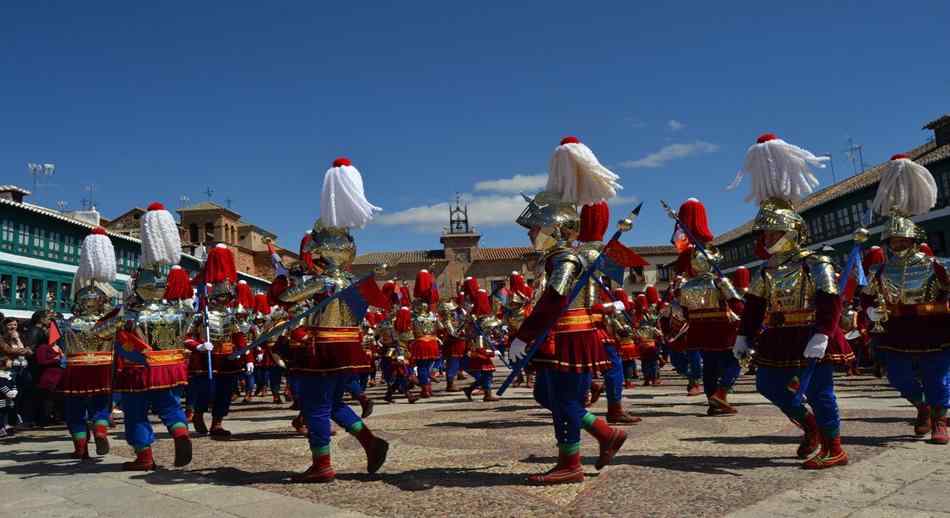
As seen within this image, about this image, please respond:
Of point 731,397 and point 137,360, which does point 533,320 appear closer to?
point 137,360

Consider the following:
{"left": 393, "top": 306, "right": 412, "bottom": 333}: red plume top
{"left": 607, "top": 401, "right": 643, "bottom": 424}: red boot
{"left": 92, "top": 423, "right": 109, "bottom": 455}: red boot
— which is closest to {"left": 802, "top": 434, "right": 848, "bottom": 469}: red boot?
{"left": 607, "top": 401, "right": 643, "bottom": 424}: red boot

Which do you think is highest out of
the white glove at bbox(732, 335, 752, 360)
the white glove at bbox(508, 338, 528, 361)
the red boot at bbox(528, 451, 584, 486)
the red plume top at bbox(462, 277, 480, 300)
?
the red plume top at bbox(462, 277, 480, 300)

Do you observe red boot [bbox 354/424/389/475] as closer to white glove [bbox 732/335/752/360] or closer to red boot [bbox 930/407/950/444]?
white glove [bbox 732/335/752/360]

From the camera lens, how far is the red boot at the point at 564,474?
16.6 feet

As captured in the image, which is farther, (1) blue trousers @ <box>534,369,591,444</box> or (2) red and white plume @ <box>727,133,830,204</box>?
(2) red and white plume @ <box>727,133,830,204</box>

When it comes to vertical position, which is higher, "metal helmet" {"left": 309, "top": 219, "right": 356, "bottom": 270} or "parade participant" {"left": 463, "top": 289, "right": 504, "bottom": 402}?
"metal helmet" {"left": 309, "top": 219, "right": 356, "bottom": 270}

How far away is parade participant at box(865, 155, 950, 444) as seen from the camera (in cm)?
655

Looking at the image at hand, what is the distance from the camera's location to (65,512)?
4945 mm

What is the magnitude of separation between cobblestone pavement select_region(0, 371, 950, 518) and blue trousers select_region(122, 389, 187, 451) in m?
0.37

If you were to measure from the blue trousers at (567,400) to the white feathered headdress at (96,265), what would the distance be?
18.7 ft

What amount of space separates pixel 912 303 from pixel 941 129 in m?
37.2

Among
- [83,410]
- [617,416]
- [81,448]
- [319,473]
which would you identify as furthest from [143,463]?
[617,416]

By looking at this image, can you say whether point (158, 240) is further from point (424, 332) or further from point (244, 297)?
point (424, 332)

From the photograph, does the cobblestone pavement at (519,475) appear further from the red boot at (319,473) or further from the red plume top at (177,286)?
the red plume top at (177,286)
